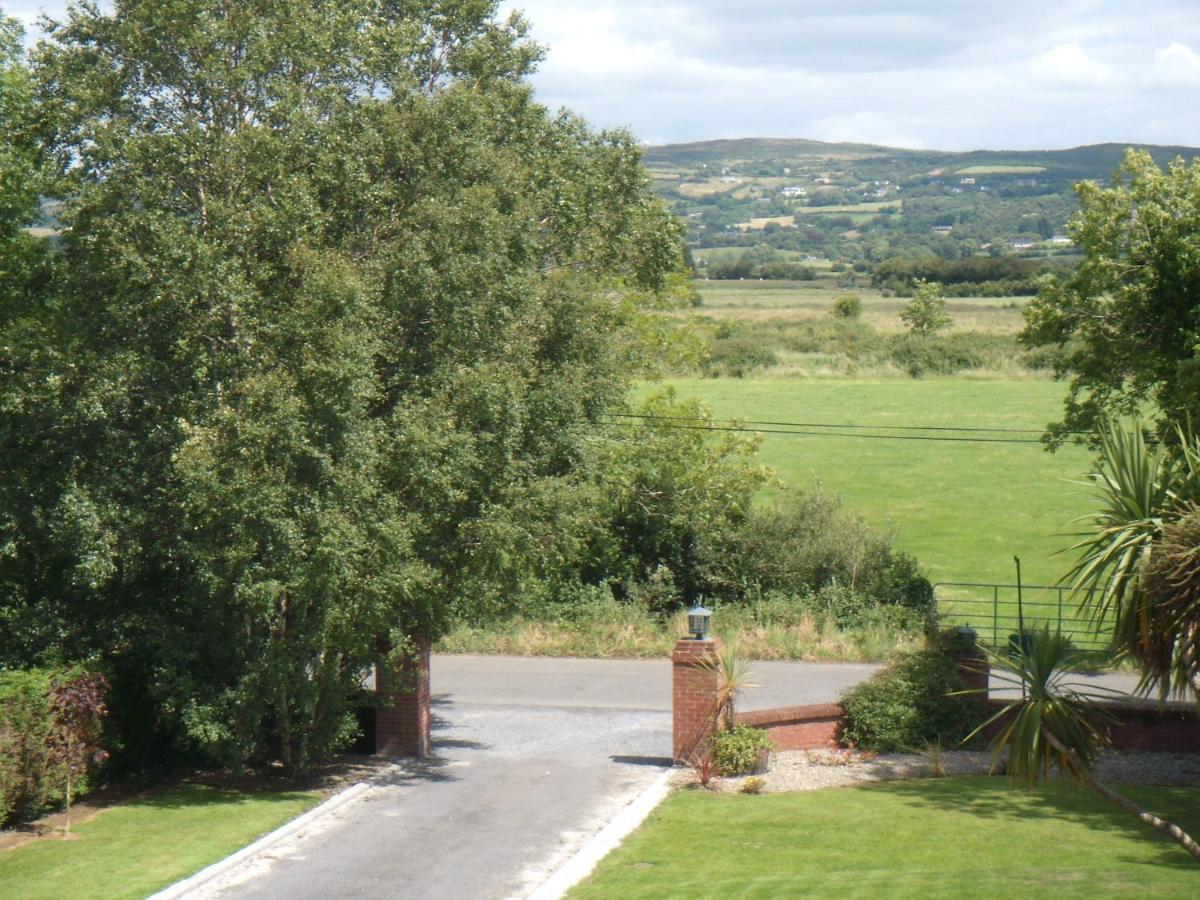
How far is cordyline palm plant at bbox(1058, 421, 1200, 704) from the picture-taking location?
11594 millimetres

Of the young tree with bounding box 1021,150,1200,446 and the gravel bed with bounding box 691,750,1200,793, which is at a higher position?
the young tree with bounding box 1021,150,1200,446

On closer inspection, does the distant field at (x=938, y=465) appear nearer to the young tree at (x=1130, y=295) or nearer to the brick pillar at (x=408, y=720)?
the young tree at (x=1130, y=295)

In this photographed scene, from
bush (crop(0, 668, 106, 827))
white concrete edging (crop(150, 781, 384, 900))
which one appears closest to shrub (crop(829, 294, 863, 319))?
white concrete edging (crop(150, 781, 384, 900))

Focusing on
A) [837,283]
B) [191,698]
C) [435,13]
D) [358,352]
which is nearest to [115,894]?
[191,698]

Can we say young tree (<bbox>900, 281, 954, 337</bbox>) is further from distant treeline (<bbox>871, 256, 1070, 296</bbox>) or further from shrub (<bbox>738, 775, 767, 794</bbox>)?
shrub (<bbox>738, 775, 767, 794</bbox>)

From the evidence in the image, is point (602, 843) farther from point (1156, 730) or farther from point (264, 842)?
point (1156, 730)

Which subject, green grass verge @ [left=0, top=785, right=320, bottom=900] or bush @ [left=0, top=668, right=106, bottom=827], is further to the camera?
bush @ [left=0, top=668, right=106, bottom=827]

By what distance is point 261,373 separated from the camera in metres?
15.2

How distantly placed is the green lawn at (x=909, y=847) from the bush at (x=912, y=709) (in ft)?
5.69

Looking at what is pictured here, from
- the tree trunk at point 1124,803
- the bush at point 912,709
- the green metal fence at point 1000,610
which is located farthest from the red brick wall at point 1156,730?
the green metal fence at point 1000,610

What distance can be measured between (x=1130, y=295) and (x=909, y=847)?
14219mm

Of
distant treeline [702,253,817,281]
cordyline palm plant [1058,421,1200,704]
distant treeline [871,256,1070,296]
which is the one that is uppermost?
distant treeline [702,253,817,281]

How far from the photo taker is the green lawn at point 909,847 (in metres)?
11.5

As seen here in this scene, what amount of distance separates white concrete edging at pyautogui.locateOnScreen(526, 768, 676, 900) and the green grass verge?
3.47 metres
